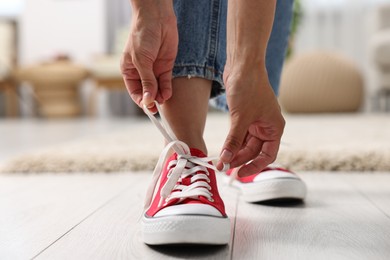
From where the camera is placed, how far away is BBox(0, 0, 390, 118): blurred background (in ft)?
10.4

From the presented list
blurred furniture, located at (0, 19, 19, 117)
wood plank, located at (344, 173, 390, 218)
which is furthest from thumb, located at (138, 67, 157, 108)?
blurred furniture, located at (0, 19, 19, 117)

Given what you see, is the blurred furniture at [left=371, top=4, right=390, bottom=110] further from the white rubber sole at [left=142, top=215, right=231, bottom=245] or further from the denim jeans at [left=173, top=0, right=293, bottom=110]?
the white rubber sole at [left=142, top=215, right=231, bottom=245]

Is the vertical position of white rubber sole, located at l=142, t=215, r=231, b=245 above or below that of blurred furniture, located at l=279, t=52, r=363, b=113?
above

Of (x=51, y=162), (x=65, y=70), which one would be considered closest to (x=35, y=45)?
(x=65, y=70)

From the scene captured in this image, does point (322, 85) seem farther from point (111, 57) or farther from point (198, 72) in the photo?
point (198, 72)

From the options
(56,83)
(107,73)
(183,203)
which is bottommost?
(56,83)

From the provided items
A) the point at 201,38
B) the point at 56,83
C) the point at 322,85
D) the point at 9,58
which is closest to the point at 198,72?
the point at 201,38

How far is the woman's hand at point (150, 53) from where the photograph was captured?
2.22 ft

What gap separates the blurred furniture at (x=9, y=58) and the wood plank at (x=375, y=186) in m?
3.80

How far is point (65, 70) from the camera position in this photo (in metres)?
4.25

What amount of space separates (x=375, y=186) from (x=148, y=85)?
0.53 meters

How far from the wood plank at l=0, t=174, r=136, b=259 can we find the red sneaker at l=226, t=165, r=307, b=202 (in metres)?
0.24

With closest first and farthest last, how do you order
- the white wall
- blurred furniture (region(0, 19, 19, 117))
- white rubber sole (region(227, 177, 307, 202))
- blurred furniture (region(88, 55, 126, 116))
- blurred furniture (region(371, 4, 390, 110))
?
1. white rubber sole (region(227, 177, 307, 202))
2. blurred furniture (region(371, 4, 390, 110))
3. blurred furniture (region(88, 55, 126, 116))
4. blurred furniture (region(0, 19, 19, 117))
5. the white wall

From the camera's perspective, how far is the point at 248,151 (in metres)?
0.65
